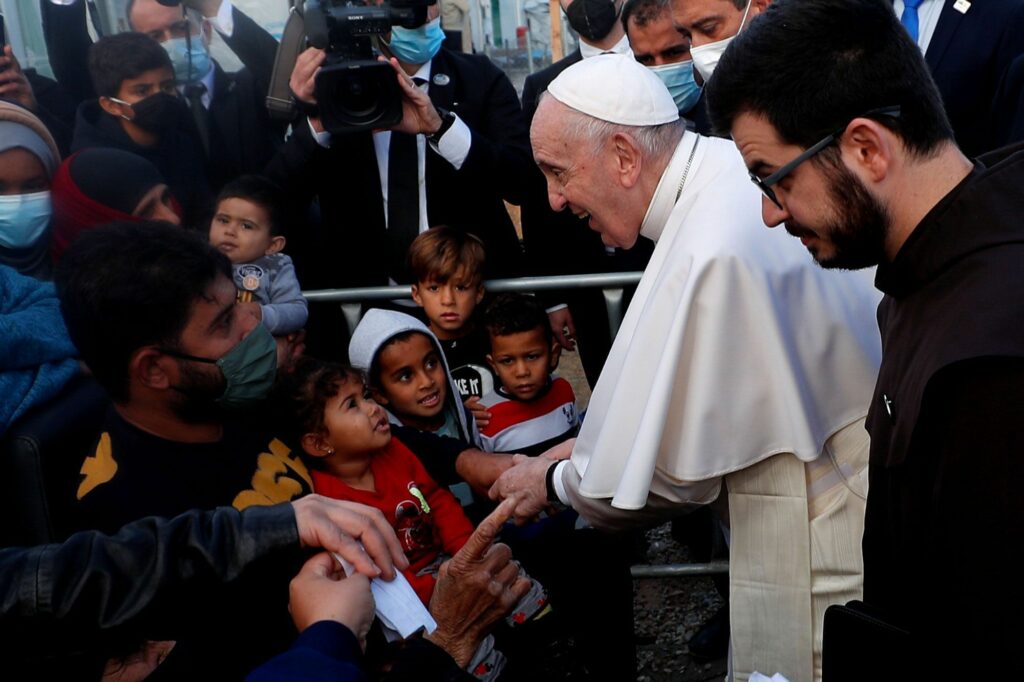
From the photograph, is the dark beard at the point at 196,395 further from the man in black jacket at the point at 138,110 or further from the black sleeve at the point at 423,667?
the man in black jacket at the point at 138,110

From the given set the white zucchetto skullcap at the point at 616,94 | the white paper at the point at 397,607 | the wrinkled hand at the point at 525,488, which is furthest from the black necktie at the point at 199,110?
the white paper at the point at 397,607

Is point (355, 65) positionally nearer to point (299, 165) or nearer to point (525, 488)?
point (299, 165)

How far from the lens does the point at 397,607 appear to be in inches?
80.7

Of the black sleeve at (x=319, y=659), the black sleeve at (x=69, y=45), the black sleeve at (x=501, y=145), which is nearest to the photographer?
the black sleeve at (x=319, y=659)

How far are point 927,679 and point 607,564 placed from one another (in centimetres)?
146

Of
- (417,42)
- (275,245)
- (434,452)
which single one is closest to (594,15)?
(417,42)

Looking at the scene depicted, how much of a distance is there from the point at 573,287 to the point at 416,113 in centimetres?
89

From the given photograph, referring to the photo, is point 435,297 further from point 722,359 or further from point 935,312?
point 935,312

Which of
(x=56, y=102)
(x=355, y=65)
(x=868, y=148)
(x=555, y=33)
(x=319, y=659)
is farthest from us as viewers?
(x=555, y=33)

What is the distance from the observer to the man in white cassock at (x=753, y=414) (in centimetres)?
249

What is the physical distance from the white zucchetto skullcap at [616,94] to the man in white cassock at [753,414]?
315mm

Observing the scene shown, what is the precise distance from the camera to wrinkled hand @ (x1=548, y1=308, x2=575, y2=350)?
175 inches

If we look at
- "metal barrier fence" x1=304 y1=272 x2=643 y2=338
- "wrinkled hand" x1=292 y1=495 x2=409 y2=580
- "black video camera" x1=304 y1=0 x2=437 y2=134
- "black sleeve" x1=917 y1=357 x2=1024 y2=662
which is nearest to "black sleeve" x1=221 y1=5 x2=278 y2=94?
"black video camera" x1=304 y1=0 x2=437 y2=134

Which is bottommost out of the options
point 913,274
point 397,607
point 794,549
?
point 794,549
